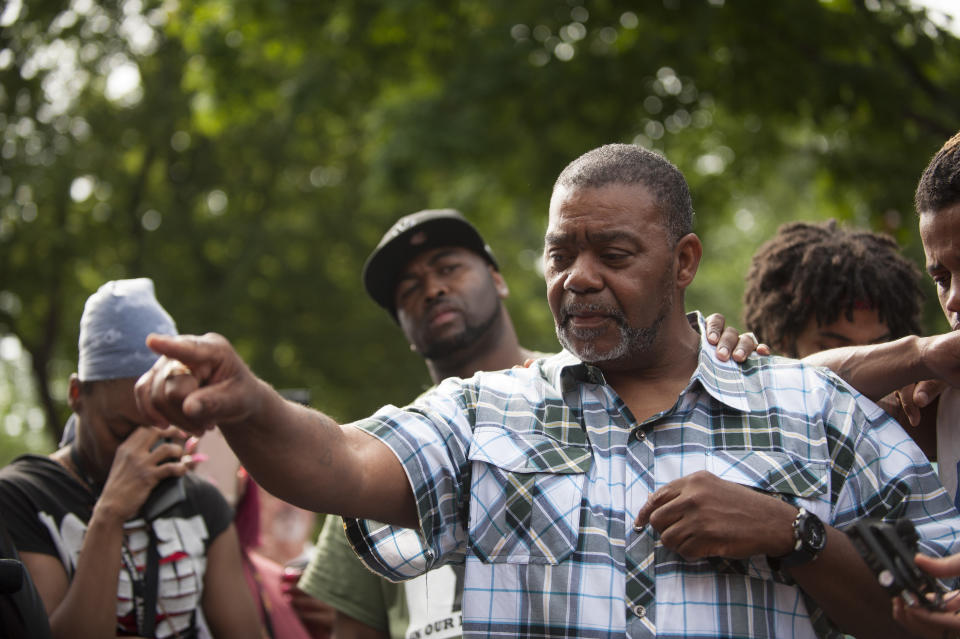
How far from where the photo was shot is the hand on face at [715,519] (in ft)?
7.42

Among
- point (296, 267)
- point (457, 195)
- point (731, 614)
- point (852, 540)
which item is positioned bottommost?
point (731, 614)

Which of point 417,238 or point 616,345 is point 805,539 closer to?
point 616,345

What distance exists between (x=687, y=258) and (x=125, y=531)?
2248 mm

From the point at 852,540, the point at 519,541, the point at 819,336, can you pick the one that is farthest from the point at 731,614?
the point at 819,336

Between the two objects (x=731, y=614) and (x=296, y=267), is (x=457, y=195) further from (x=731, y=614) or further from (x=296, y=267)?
(x=731, y=614)

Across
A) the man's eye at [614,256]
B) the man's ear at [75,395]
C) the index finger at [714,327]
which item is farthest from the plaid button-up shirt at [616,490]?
the man's ear at [75,395]

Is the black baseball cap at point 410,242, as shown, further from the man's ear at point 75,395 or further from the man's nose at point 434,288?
the man's ear at point 75,395

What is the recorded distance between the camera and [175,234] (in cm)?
1609

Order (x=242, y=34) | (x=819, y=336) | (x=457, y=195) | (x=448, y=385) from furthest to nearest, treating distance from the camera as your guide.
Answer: (x=457, y=195), (x=242, y=34), (x=819, y=336), (x=448, y=385)

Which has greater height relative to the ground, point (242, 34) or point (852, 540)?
point (242, 34)

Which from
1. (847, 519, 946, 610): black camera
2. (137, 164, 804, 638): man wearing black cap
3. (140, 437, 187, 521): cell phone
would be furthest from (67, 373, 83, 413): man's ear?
(847, 519, 946, 610): black camera

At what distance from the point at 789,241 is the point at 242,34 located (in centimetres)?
754

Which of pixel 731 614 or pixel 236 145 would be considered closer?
pixel 731 614

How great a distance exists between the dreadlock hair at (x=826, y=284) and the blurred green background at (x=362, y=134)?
2.66m
